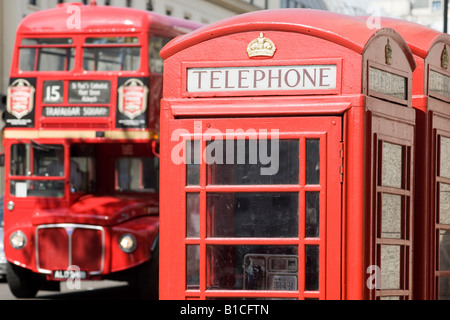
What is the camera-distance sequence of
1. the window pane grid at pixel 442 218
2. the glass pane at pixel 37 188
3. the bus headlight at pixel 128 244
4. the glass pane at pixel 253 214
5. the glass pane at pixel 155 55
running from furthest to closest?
the glass pane at pixel 37 188 < the glass pane at pixel 155 55 < the bus headlight at pixel 128 244 < the window pane grid at pixel 442 218 < the glass pane at pixel 253 214

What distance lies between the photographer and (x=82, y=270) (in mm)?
14109

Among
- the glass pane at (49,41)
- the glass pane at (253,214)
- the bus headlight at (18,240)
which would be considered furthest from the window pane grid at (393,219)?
the glass pane at (49,41)

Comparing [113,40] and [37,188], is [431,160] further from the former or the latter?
[37,188]

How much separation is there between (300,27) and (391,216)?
50.0 inches

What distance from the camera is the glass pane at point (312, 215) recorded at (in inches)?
245

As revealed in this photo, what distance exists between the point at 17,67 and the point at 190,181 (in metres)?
9.34

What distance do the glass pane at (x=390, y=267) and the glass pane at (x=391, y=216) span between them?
84 mm

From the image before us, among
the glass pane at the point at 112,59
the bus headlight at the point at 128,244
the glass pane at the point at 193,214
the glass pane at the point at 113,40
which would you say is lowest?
the bus headlight at the point at 128,244

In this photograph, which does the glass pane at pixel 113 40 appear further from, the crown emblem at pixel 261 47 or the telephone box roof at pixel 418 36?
the crown emblem at pixel 261 47

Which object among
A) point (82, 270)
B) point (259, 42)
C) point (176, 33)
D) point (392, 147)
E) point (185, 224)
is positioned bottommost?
point (82, 270)

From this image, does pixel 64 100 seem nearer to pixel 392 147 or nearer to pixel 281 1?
pixel 392 147
